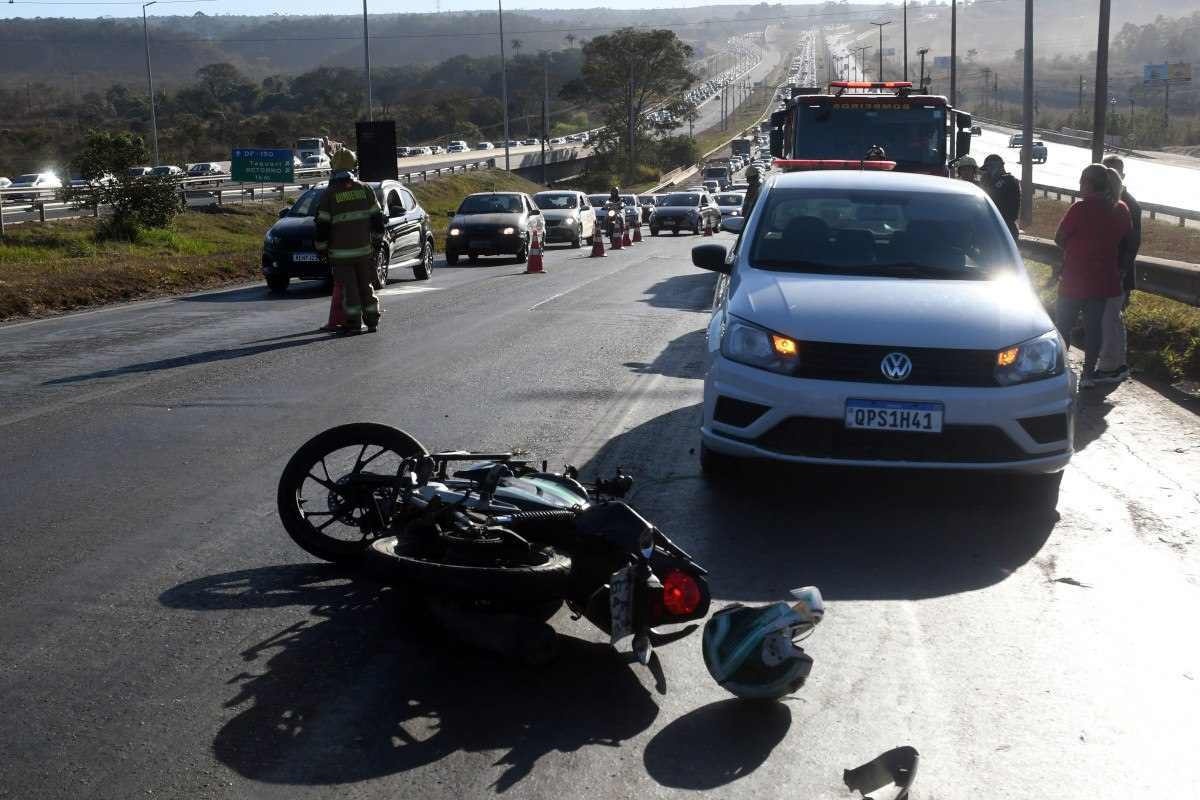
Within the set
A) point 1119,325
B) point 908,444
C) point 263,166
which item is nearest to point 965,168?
point 1119,325

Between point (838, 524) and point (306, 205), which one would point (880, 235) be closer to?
point (838, 524)

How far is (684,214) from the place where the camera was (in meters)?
46.3

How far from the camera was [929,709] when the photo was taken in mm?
4773

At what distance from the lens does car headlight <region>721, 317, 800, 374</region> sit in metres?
7.47

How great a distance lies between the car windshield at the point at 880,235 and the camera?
8.50m

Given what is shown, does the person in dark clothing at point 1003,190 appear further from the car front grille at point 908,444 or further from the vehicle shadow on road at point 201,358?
the car front grille at point 908,444

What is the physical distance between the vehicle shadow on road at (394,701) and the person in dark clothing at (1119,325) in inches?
324

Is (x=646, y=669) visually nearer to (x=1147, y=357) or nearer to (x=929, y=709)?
(x=929, y=709)

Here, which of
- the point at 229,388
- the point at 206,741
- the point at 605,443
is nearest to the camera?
the point at 206,741

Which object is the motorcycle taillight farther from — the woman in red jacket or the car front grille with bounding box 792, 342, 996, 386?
the woman in red jacket

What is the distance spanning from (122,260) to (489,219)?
23.9ft

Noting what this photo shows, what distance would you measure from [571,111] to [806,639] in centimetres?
19536

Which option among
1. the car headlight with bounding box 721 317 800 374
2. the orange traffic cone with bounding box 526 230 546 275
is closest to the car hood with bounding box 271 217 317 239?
the orange traffic cone with bounding box 526 230 546 275

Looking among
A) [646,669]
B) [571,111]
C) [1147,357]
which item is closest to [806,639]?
[646,669]
